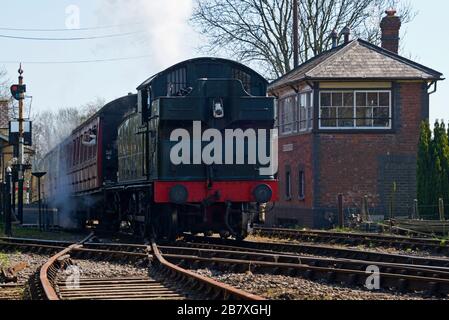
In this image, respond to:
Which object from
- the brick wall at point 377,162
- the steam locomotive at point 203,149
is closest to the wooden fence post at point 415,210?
the brick wall at point 377,162

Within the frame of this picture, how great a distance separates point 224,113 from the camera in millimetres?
16781

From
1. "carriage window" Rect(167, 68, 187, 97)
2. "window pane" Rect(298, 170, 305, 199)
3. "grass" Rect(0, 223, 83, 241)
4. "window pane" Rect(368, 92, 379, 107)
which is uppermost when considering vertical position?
"window pane" Rect(368, 92, 379, 107)

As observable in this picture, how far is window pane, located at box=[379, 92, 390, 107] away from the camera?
30.4 meters

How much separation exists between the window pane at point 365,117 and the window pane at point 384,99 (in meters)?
0.42

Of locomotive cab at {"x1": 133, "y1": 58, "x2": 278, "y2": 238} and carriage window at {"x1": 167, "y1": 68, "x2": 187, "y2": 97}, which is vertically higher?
carriage window at {"x1": 167, "y1": 68, "x2": 187, "y2": 97}

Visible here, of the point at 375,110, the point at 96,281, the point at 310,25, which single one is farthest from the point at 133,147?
the point at 310,25

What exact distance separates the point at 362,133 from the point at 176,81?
46.2ft

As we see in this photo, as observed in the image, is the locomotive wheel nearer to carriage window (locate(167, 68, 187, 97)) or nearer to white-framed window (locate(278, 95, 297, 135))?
carriage window (locate(167, 68, 187, 97))

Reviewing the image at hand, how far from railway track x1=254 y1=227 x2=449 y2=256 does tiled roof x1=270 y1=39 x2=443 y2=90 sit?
334 inches

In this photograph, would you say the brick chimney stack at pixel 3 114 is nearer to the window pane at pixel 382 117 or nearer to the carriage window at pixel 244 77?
the window pane at pixel 382 117

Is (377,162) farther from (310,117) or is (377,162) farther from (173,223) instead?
(173,223)

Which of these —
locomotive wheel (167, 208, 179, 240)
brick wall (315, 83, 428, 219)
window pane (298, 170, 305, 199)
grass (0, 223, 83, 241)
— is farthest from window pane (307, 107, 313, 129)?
locomotive wheel (167, 208, 179, 240)

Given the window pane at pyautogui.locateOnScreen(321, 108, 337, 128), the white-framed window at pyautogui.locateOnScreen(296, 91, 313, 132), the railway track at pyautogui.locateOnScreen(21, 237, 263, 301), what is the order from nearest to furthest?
1. the railway track at pyautogui.locateOnScreen(21, 237, 263, 301)
2. the window pane at pyautogui.locateOnScreen(321, 108, 337, 128)
3. the white-framed window at pyautogui.locateOnScreen(296, 91, 313, 132)

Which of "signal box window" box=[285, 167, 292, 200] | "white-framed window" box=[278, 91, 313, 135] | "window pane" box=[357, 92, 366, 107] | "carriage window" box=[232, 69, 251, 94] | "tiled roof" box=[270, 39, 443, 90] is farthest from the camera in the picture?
"signal box window" box=[285, 167, 292, 200]
